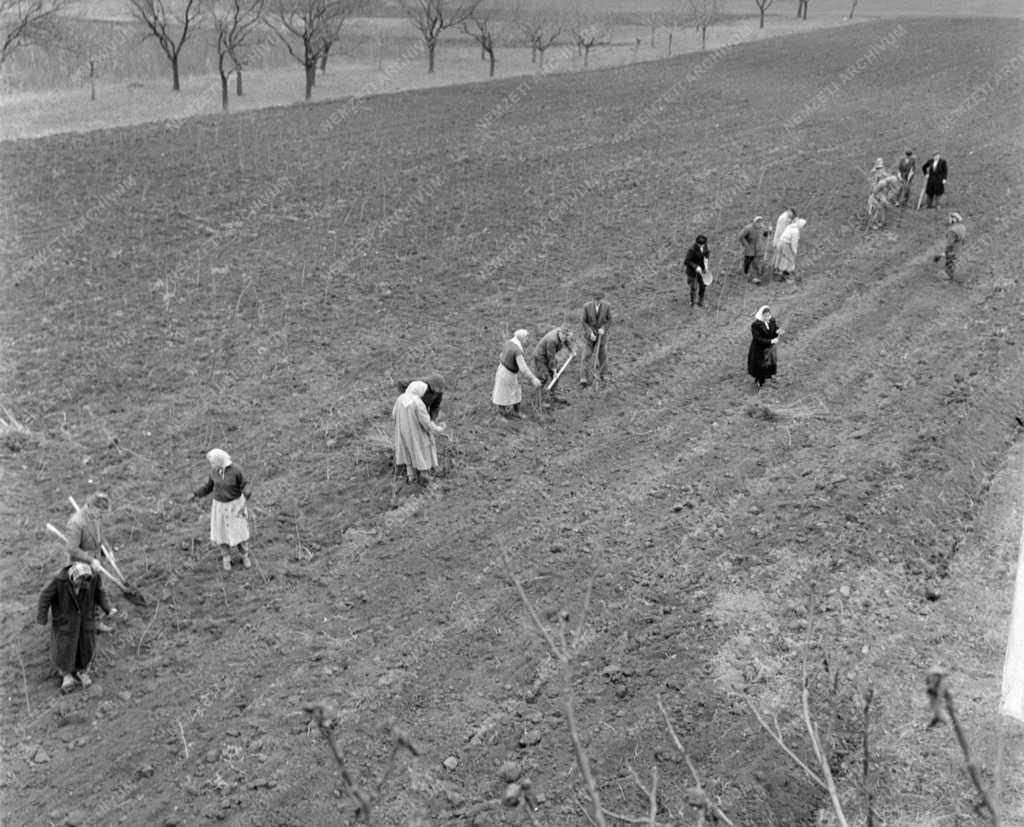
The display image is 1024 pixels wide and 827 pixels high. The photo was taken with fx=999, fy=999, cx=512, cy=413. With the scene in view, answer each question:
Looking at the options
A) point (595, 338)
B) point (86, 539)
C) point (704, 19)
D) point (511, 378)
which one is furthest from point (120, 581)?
point (704, 19)

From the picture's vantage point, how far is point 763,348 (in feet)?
46.1

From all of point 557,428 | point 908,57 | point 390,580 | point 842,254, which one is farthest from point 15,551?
point 908,57

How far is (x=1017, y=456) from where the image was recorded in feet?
41.1

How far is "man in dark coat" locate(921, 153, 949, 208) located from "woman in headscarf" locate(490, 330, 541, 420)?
38.6 ft

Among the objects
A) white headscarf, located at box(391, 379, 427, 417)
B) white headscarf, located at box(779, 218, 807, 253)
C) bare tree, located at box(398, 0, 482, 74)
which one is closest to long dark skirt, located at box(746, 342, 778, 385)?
white headscarf, located at box(779, 218, 807, 253)

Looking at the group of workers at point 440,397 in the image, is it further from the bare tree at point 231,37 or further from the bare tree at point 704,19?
the bare tree at point 704,19

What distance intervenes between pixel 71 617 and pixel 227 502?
194cm

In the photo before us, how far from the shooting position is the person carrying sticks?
13492 millimetres

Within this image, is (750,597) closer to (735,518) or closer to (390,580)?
(735,518)

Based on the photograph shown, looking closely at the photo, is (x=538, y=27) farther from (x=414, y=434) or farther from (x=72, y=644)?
(x=72, y=644)

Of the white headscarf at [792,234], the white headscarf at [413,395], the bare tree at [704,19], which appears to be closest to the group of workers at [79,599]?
the white headscarf at [413,395]

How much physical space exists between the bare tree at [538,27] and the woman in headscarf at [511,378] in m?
35.1

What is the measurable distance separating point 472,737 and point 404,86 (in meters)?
35.5

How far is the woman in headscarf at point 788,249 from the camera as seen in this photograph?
1761 cm
